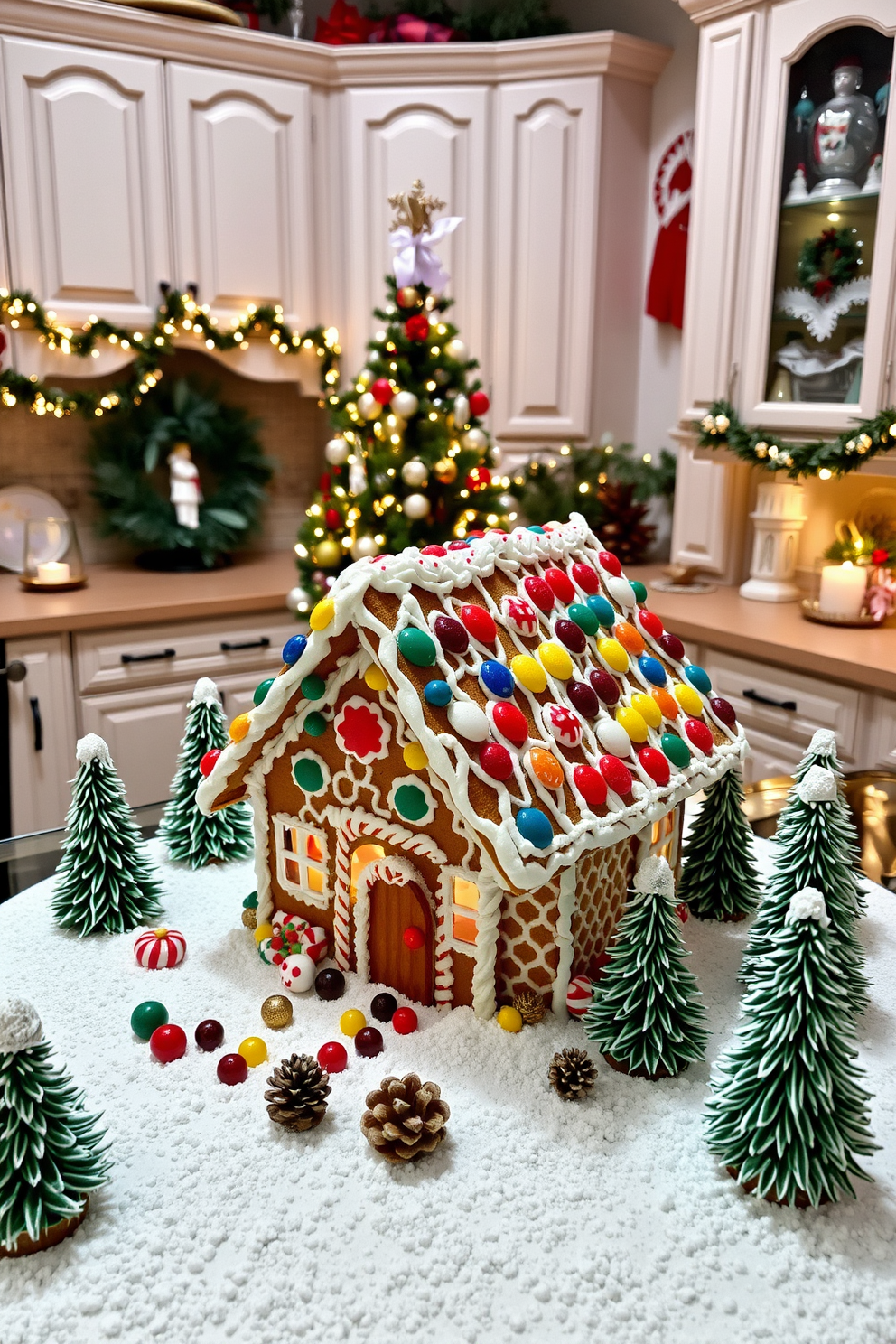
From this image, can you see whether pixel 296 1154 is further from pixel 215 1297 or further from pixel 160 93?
pixel 160 93

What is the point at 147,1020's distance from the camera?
121 centimetres

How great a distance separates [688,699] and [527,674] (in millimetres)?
327

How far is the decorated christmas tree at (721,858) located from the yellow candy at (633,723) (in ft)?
0.87

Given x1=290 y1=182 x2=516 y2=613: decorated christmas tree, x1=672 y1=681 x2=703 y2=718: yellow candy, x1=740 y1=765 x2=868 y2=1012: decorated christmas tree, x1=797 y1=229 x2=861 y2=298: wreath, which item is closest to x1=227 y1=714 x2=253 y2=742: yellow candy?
x1=672 y1=681 x2=703 y2=718: yellow candy

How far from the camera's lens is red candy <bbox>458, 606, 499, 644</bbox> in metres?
1.23

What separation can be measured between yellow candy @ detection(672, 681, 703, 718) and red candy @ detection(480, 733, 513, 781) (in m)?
0.41

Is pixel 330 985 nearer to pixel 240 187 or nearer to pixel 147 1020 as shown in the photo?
pixel 147 1020

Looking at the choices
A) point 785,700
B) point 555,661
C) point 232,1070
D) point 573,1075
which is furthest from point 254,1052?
point 785,700

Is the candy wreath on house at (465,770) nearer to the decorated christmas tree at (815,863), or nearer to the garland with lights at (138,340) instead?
the decorated christmas tree at (815,863)

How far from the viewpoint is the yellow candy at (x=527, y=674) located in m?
1.23

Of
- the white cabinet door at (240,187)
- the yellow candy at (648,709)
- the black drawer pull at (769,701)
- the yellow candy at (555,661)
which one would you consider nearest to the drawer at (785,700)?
the black drawer pull at (769,701)

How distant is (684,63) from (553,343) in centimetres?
91

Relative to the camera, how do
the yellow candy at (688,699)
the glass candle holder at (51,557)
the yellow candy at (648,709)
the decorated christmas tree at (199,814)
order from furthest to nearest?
the glass candle holder at (51,557) < the decorated christmas tree at (199,814) < the yellow candy at (688,699) < the yellow candy at (648,709)

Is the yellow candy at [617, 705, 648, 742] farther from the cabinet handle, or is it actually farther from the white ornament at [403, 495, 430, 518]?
the cabinet handle
